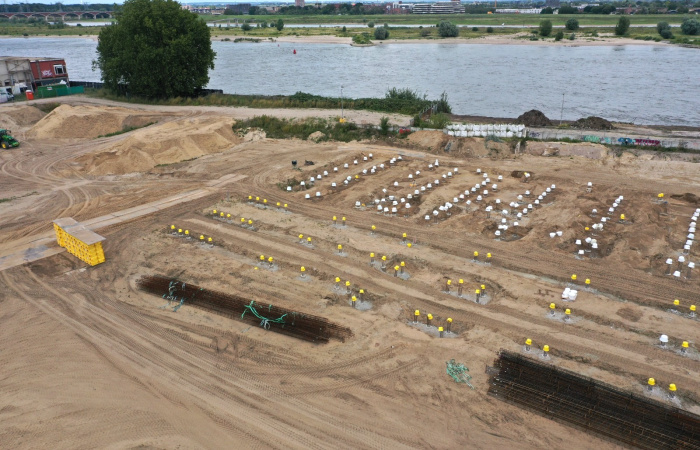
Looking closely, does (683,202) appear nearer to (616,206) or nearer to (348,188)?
(616,206)

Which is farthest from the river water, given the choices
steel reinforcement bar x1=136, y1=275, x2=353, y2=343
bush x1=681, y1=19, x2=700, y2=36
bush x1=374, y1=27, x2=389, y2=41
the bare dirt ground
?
steel reinforcement bar x1=136, y1=275, x2=353, y2=343

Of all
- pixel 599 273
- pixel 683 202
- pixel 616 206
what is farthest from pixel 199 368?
pixel 683 202

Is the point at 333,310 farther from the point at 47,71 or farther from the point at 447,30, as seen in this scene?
the point at 447,30

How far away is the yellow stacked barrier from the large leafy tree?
83.1ft

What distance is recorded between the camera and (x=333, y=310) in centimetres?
1321

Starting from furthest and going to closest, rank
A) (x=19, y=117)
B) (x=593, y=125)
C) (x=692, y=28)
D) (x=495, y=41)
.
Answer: (x=495, y=41), (x=692, y=28), (x=19, y=117), (x=593, y=125)

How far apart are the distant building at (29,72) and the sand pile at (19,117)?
854 centimetres

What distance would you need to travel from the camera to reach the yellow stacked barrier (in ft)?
51.7

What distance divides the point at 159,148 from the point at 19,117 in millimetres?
17986

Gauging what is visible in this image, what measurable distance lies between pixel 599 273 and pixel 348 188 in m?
11.4

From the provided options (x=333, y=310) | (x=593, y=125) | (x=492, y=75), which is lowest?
(x=333, y=310)

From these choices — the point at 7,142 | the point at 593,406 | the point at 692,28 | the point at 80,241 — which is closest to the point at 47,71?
the point at 7,142

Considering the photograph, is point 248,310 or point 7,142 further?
point 7,142

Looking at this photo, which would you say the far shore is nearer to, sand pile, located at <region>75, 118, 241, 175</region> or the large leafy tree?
the large leafy tree
